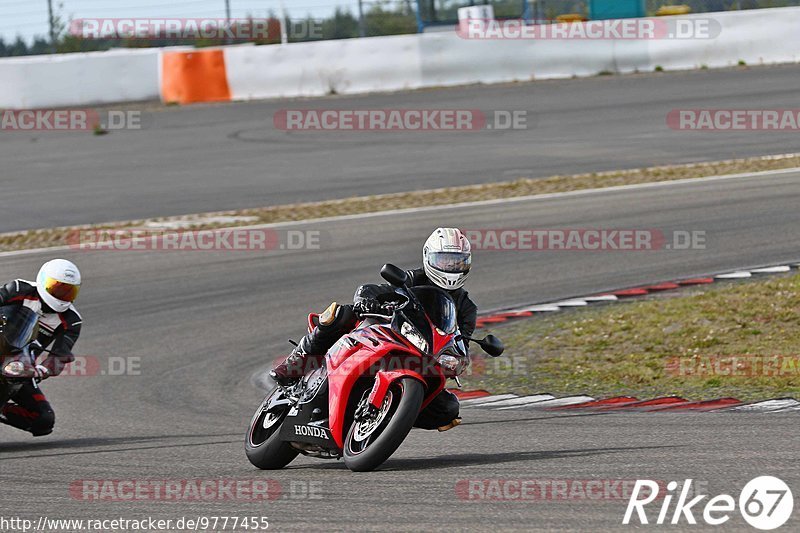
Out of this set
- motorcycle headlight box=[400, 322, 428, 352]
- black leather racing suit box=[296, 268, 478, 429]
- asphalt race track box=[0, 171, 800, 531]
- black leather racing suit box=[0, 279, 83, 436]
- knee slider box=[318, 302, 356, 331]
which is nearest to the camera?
asphalt race track box=[0, 171, 800, 531]

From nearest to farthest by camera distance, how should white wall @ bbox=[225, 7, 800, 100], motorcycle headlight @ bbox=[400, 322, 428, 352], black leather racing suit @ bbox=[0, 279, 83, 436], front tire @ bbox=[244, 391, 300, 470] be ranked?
1. motorcycle headlight @ bbox=[400, 322, 428, 352]
2. front tire @ bbox=[244, 391, 300, 470]
3. black leather racing suit @ bbox=[0, 279, 83, 436]
4. white wall @ bbox=[225, 7, 800, 100]

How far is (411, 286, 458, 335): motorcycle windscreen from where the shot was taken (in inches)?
263

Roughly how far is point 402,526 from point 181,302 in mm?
8564

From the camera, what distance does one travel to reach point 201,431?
920 cm

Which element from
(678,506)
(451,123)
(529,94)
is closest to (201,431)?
(678,506)

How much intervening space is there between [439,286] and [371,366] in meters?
0.60

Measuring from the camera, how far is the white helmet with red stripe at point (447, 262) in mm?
6785

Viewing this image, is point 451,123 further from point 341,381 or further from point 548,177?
point 341,381

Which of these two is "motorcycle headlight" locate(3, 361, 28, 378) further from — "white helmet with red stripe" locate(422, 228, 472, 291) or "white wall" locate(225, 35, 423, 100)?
"white wall" locate(225, 35, 423, 100)

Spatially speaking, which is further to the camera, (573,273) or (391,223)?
(391,223)

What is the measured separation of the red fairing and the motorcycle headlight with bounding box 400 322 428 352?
4cm

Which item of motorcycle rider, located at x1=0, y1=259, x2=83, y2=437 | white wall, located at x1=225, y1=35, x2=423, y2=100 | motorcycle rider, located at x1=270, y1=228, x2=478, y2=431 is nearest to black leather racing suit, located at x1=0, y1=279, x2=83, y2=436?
motorcycle rider, located at x1=0, y1=259, x2=83, y2=437

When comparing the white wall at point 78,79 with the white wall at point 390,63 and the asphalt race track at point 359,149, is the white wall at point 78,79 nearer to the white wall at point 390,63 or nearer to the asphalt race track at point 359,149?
the white wall at point 390,63

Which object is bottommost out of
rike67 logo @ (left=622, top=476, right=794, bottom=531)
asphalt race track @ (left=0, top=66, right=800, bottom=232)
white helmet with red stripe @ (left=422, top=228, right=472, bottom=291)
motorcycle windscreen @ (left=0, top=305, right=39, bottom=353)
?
asphalt race track @ (left=0, top=66, right=800, bottom=232)
